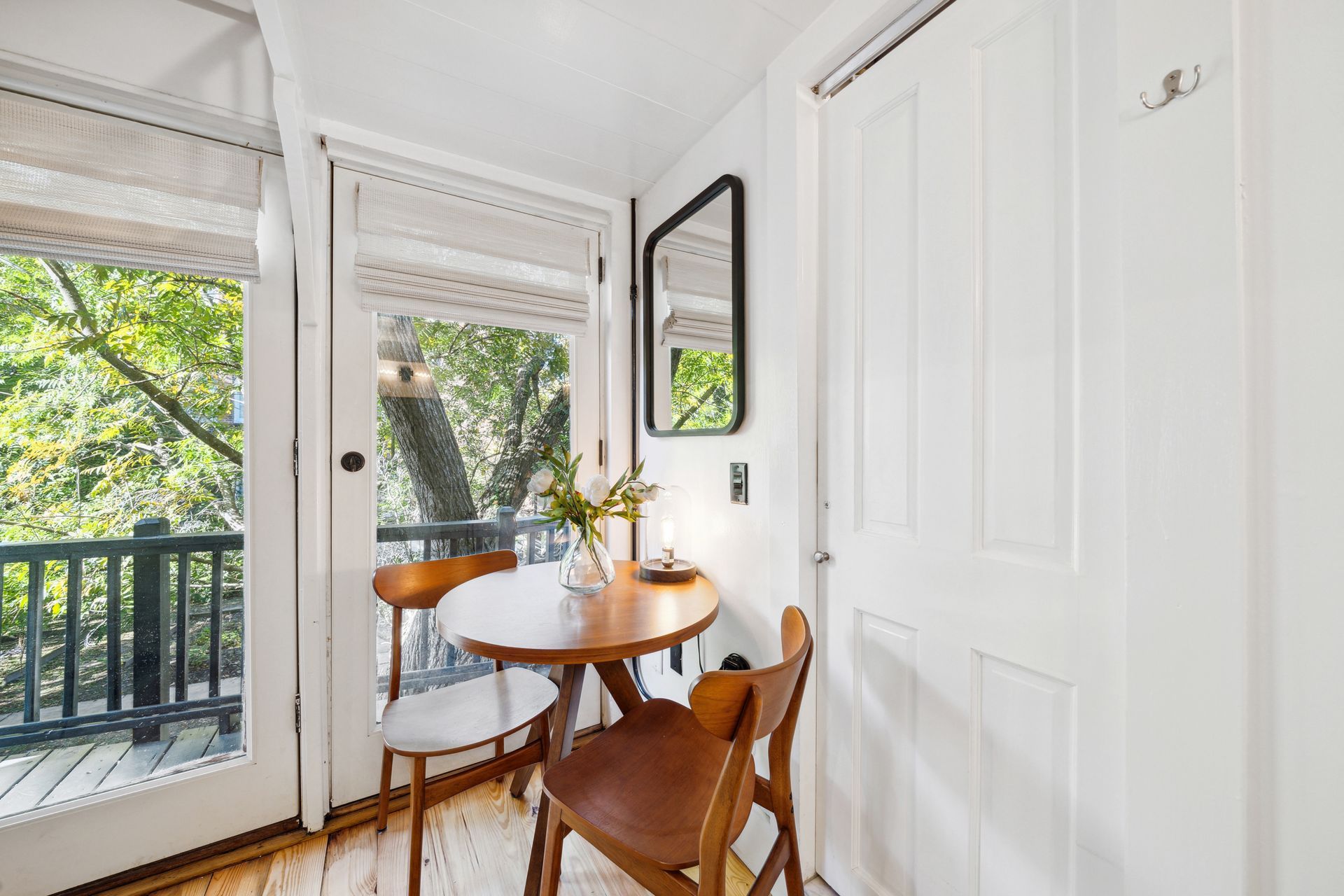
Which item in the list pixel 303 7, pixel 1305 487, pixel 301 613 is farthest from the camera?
pixel 301 613

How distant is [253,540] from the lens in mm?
1500

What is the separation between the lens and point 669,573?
5.29 feet

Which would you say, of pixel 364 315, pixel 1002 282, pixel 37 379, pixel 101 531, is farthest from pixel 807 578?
pixel 37 379

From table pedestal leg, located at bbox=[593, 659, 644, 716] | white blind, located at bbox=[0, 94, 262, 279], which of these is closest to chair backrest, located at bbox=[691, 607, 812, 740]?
table pedestal leg, located at bbox=[593, 659, 644, 716]

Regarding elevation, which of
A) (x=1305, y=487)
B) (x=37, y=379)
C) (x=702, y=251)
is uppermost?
(x=702, y=251)

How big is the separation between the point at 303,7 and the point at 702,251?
1155mm

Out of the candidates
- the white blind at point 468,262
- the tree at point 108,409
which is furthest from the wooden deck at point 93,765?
the white blind at point 468,262

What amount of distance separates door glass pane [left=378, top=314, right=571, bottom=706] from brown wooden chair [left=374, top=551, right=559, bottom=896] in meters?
0.13

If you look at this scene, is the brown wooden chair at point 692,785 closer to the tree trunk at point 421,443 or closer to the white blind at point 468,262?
the tree trunk at point 421,443

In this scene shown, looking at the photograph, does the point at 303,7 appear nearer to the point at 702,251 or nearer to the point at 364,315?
the point at 364,315

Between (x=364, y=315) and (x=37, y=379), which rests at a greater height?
(x=364, y=315)

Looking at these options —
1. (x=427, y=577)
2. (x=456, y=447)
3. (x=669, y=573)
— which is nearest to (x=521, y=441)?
(x=456, y=447)

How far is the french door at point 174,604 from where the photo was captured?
130cm

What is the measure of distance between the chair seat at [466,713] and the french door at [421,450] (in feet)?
0.97
